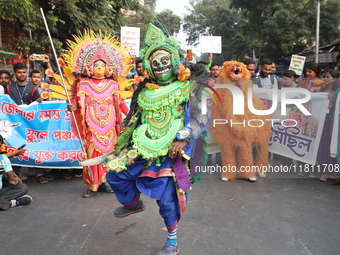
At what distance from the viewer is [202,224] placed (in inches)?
145

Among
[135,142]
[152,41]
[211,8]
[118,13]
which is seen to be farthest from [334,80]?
[211,8]

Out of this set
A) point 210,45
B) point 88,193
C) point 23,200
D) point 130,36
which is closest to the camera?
point 23,200

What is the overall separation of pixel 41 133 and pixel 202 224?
128 inches

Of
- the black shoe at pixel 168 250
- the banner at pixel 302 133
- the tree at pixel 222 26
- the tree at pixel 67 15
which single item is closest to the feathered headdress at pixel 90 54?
the banner at pixel 302 133

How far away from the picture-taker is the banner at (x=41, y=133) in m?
5.53

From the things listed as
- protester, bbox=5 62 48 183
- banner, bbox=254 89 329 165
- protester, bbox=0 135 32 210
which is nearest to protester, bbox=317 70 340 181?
banner, bbox=254 89 329 165

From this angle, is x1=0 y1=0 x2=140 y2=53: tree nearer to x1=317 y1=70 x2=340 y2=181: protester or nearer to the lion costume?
the lion costume

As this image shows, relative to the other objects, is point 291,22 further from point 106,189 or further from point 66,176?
point 106,189

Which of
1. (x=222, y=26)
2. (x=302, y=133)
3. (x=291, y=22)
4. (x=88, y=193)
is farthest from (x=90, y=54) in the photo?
(x=222, y=26)

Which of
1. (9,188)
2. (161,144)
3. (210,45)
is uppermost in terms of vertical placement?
(210,45)

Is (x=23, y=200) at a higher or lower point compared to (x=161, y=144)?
lower

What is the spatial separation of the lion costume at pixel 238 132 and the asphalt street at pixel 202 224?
36 centimetres

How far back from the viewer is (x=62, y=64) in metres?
4.47

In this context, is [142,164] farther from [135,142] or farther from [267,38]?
[267,38]
